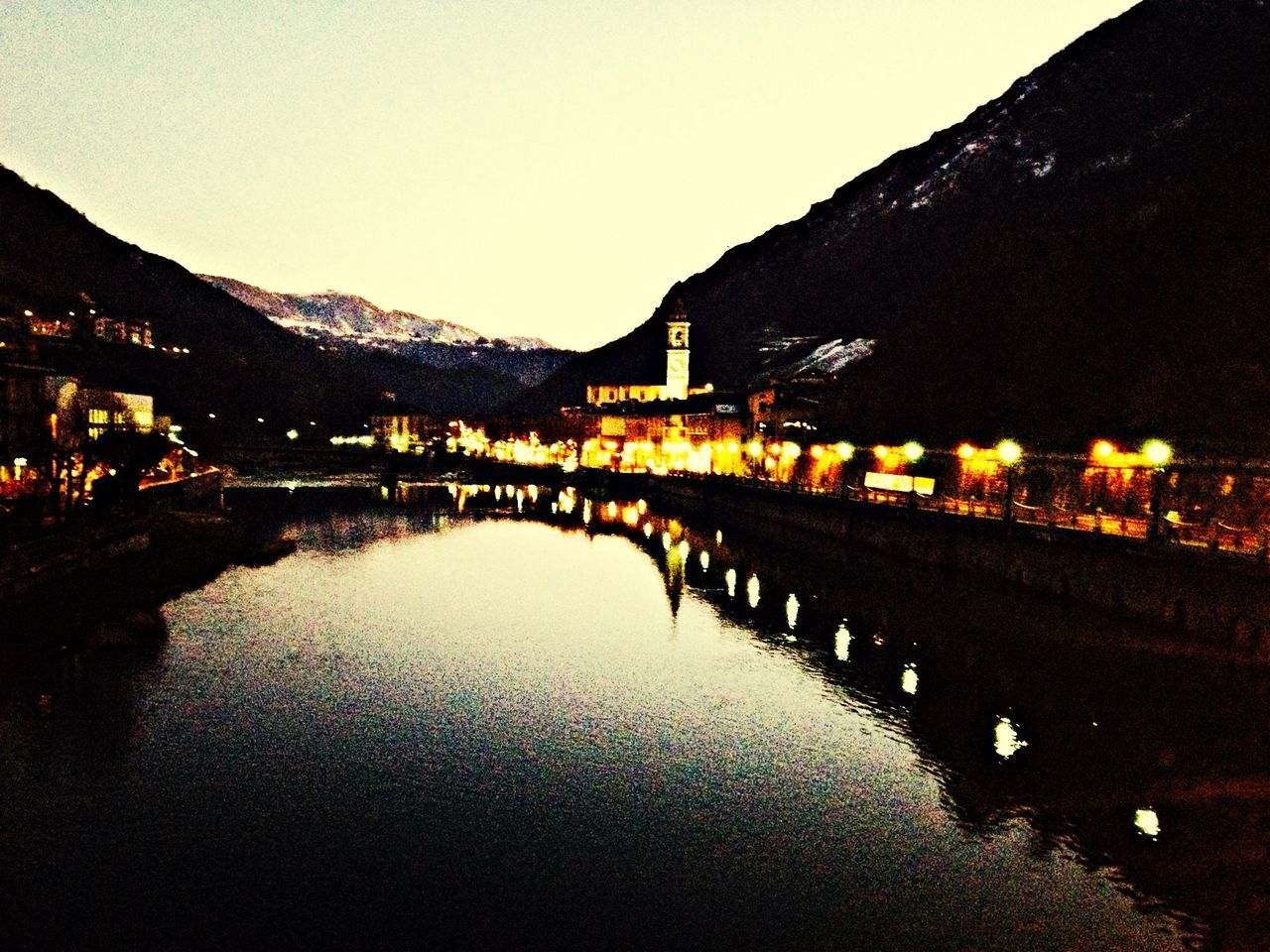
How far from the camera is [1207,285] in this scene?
83.2 m

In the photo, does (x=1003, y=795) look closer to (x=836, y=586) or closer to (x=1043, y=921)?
(x=1043, y=921)

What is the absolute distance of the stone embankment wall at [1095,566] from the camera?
37.0 metres

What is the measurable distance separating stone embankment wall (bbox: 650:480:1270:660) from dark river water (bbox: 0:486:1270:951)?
1919 millimetres

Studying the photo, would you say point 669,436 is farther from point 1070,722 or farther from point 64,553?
point 1070,722

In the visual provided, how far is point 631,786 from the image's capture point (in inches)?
1101

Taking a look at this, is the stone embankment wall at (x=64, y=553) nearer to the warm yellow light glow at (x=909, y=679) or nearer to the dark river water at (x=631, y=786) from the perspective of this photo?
the dark river water at (x=631, y=786)

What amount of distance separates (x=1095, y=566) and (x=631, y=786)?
2993 cm

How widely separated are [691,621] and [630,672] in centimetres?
1150

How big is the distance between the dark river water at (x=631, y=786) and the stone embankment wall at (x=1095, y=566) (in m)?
1.92

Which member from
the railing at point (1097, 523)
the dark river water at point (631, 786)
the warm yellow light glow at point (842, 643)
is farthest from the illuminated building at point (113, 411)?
the railing at point (1097, 523)

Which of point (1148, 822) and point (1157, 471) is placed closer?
point (1148, 822)

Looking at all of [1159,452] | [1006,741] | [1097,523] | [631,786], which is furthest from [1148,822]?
[1097,523]

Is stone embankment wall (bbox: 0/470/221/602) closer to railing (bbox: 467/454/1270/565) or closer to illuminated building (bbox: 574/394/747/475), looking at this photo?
railing (bbox: 467/454/1270/565)

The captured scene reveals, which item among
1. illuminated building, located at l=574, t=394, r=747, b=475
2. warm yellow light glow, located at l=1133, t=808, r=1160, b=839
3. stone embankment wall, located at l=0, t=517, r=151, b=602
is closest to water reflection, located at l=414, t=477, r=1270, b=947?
warm yellow light glow, located at l=1133, t=808, r=1160, b=839
